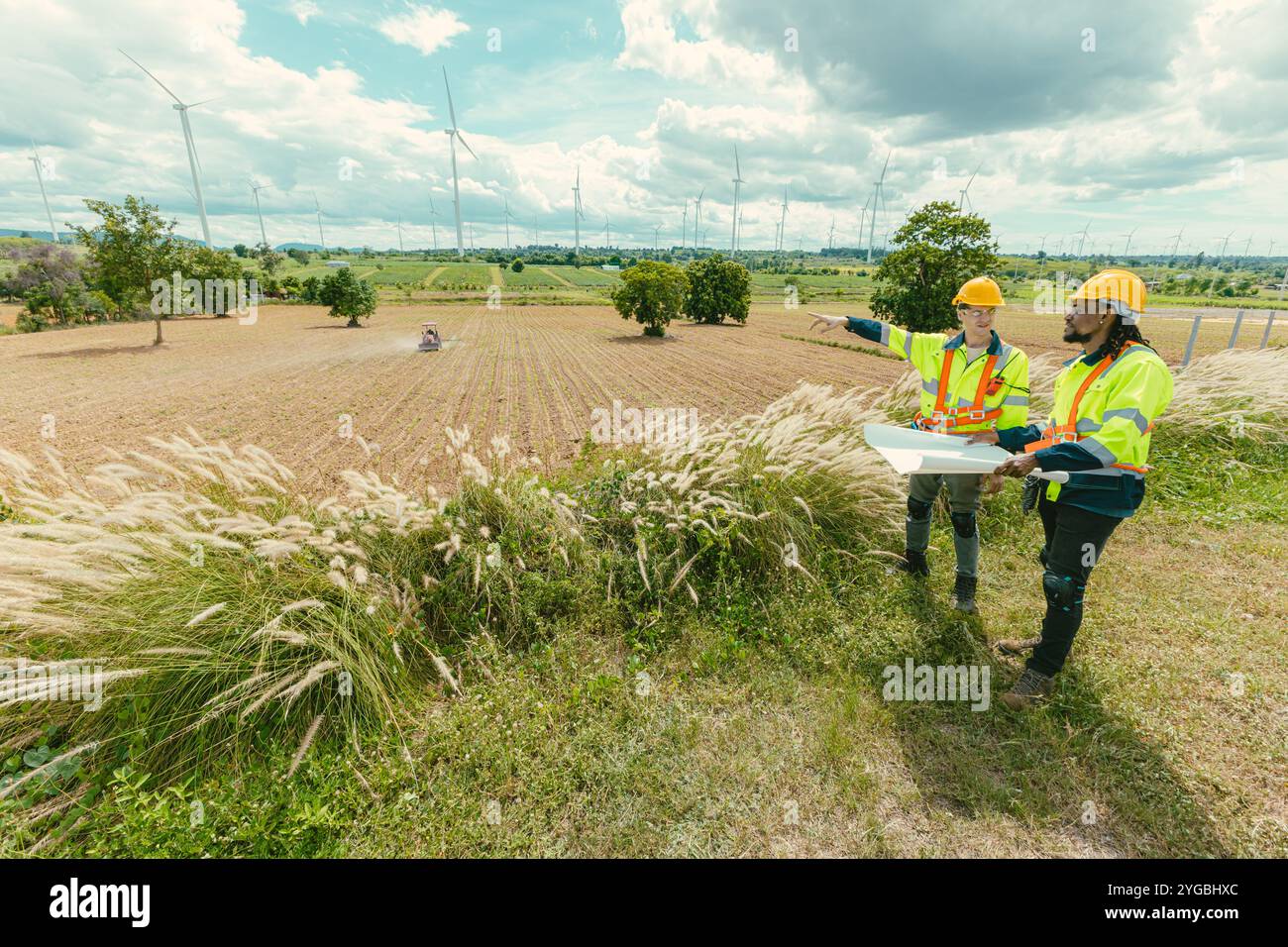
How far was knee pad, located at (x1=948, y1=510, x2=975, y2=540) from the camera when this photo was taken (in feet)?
16.6

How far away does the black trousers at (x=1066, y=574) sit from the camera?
3771 millimetres

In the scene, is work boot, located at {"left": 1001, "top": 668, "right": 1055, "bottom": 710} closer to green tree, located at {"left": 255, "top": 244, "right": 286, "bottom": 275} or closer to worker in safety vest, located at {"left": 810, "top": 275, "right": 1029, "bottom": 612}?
worker in safety vest, located at {"left": 810, "top": 275, "right": 1029, "bottom": 612}

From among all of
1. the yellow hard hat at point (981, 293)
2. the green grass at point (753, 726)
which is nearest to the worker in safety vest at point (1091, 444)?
the green grass at point (753, 726)

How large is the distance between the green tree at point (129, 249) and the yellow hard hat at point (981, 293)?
134ft

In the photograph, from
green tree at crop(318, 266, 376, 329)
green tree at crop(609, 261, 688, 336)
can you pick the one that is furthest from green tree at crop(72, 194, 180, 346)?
green tree at crop(609, 261, 688, 336)

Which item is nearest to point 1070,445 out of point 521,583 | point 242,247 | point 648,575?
point 648,575

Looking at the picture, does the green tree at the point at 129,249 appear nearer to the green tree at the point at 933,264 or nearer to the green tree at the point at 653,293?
the green tree at the point at 653,293

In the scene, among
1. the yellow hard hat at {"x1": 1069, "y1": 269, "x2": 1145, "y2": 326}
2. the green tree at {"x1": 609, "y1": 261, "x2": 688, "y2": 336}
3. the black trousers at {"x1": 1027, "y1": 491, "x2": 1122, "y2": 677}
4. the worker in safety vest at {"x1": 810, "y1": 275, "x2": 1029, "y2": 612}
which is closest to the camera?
the yellow hard hat at {"x1": 1069, "y1": 269, "x2": 1145, "y2": 326}

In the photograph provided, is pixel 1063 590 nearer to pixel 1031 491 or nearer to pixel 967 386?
pixel 1031 491

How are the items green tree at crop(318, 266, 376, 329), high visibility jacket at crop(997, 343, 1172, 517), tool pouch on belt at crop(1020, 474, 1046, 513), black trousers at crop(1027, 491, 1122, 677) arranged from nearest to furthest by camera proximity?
high visibility jacket at crop(997, 343, 1172, 517)
black trousers at crop(1027, 491, 1122, 677)
tool pouch on belt at crop(1020, 474, 1046, 513)
green tree at crop(318, 266, 376, 329)

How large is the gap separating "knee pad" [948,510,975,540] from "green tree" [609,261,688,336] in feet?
125

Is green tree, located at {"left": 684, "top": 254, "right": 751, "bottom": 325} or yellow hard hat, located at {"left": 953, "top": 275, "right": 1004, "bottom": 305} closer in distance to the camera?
yellow hard hat, located at {"left": 953, "top": 275, "right": 1004, "bottom": 305}
